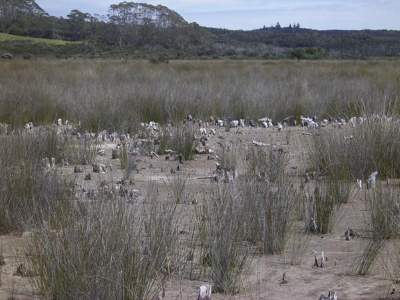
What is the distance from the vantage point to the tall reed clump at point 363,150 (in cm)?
791

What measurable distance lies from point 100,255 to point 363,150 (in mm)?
4805

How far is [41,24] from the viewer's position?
84250 mm

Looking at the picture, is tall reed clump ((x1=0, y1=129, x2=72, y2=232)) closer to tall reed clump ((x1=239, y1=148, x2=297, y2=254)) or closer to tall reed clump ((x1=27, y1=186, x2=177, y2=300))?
tall reed clump ((x1=27, y1=186, x2=177, y2=300))

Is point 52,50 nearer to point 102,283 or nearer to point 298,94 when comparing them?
point 298,94

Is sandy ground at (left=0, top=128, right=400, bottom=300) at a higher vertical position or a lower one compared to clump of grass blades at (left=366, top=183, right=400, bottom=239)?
lower

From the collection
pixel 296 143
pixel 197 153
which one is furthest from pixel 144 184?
pixel 296 143

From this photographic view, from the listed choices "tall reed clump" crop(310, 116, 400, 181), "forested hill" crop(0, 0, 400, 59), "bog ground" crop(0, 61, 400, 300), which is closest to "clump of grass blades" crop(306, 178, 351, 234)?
"bog ground" crop(0, 61, 400, 300)

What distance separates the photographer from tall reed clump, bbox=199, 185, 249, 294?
183 inches

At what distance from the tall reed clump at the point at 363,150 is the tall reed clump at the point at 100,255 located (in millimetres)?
3738

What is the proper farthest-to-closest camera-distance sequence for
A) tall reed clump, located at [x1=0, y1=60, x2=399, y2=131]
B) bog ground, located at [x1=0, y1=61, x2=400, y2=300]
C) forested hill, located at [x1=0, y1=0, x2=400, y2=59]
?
forested hill, located at [x1=0, y1=0, x2=400, y2=59], tall reed clump, located at [x1=0, y1=60, x2=399, y2=131], bog ground, located at [x1=0, y1=61, x2=400, y2=300]

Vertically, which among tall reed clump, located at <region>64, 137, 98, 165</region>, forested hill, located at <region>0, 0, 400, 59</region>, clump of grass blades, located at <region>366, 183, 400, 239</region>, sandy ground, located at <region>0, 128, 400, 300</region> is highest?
forested hill, located at <region>0, 0, 400, 59</region>

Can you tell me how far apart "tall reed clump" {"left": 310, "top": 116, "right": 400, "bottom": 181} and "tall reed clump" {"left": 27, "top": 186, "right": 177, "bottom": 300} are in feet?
12.3

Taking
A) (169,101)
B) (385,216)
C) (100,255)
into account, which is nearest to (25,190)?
(100,255)

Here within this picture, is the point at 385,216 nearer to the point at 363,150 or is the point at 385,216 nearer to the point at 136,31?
the point at 363,150
